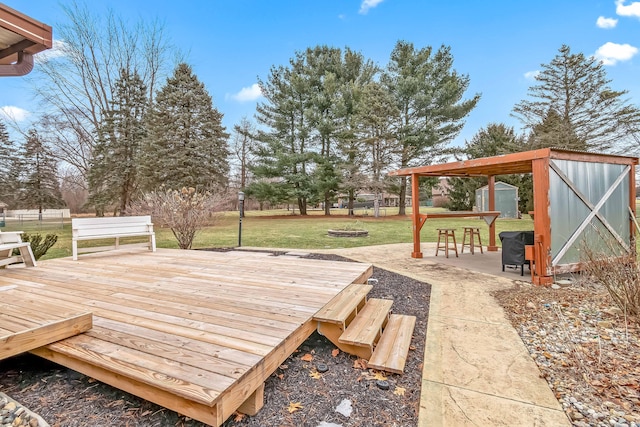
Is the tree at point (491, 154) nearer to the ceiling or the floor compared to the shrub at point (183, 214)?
nearer to the ceiling

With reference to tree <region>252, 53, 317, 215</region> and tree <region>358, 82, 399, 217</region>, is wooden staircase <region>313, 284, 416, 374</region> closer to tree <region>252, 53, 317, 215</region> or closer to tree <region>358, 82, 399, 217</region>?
tree <region>358, 82, 399, 217</region>

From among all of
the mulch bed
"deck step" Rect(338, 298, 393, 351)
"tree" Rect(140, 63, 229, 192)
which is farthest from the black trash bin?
"tree" Rect(140, 63, 229, 192)

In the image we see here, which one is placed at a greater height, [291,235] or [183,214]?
[183,214]

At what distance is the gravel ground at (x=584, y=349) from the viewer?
1785 mm

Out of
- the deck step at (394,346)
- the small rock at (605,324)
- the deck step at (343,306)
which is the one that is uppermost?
the deck step at (343,306)

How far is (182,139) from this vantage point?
704 inches

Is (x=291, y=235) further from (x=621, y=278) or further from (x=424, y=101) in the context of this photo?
(x=424, y=101)

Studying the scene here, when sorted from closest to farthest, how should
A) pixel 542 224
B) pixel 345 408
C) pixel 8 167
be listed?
1. pixel 345 408
2. pixel 542 224
3. pixel 8 167

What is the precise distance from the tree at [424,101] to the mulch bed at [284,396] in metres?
17.5

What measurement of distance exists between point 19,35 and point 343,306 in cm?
327

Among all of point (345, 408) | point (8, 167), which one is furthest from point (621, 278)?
point (8, 167)

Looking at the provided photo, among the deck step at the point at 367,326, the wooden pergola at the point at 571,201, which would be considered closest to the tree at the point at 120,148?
the deck step at the point at 367,326

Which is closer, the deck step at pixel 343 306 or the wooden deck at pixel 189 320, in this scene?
the wooden deck at pixel 189 320

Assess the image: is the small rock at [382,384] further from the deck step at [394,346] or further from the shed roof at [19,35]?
the shed roof at [19,35]
